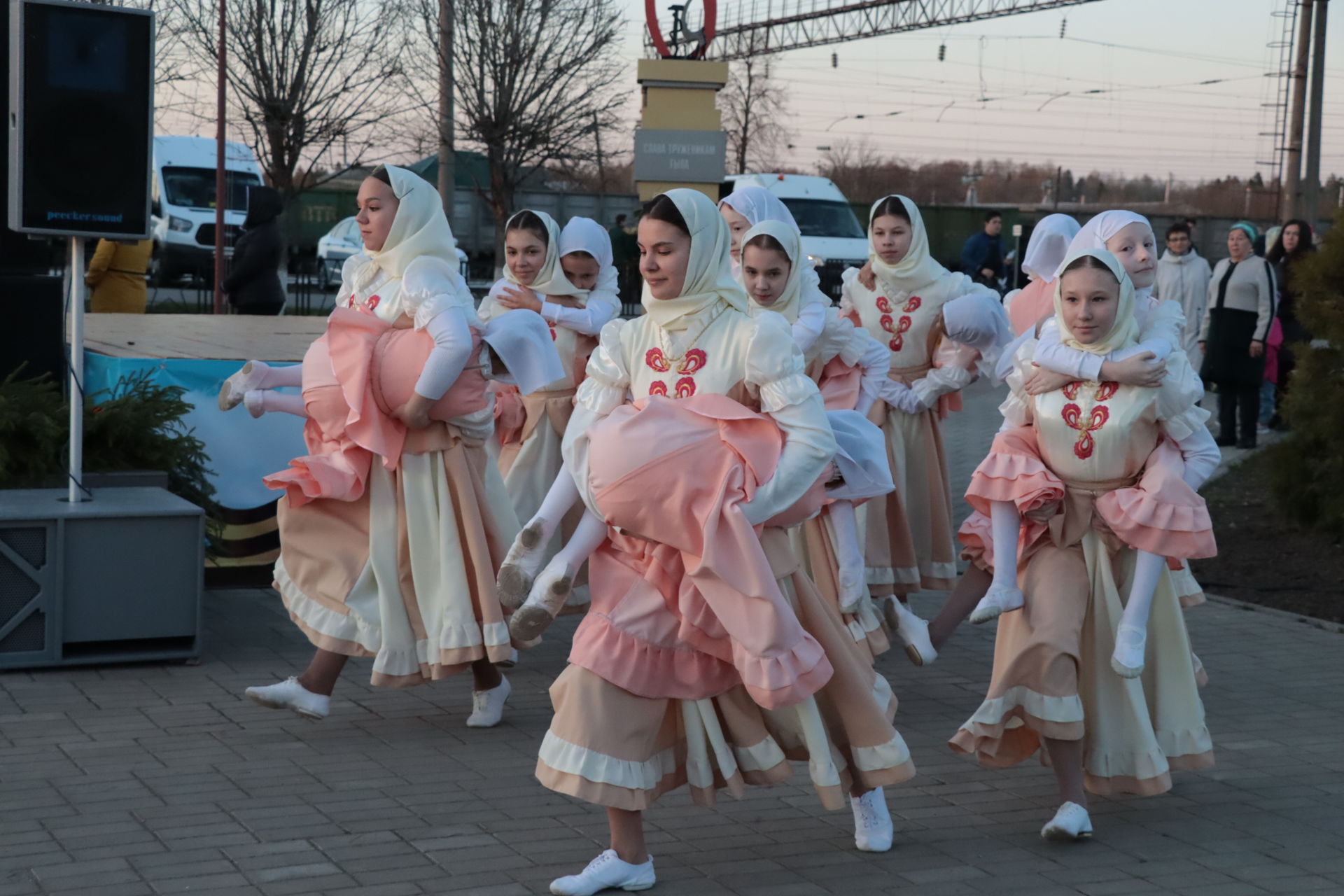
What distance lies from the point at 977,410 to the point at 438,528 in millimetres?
12522

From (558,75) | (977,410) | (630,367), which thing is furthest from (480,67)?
(630,367)

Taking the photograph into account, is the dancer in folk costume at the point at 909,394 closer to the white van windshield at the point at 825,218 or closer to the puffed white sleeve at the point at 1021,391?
the puffed white sleeve at the point at 1021,391

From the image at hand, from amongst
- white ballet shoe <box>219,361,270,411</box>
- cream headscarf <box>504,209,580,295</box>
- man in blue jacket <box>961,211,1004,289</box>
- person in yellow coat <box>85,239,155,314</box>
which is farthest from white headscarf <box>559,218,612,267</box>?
man in blue jacket <box>961,211,1004,289</box>

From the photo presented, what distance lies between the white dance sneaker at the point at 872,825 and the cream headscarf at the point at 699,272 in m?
1.53

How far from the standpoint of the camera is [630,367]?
4.37 m

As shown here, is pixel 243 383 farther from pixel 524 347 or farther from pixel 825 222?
pixel 825 222

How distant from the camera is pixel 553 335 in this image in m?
7.61

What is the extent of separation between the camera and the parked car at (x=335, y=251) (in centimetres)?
2925

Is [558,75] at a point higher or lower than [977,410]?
higher

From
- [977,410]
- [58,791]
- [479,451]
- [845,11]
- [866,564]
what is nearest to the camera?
[58,791]

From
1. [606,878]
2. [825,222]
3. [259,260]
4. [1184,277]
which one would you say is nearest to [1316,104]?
[825,222]

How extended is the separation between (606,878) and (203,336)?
6413 mm

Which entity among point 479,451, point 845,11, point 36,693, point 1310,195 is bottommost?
point 36,693

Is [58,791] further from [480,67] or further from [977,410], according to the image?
[480,67]
